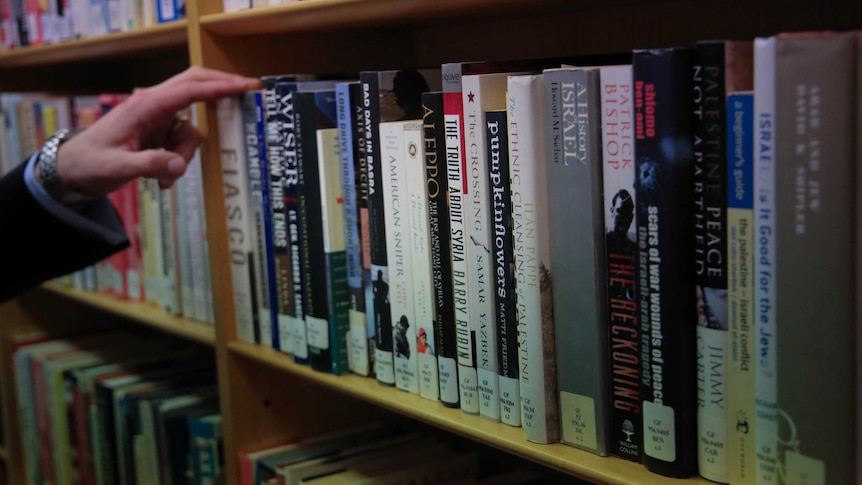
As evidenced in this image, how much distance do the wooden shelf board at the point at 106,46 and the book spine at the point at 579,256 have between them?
651 mm

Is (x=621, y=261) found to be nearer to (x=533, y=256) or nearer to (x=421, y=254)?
(x=533, y=256)

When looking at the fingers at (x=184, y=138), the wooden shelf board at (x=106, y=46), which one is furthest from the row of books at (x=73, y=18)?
the fingers at (x=184, y=138)

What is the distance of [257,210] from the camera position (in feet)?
3.72

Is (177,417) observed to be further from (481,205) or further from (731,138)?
(731,138)

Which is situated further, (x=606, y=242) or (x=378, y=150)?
(x=378, y=150)

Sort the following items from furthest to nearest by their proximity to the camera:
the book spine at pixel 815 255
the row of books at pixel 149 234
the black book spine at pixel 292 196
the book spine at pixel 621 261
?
the row of books at pixel 149 234 < the black book spine at pixel 292 196 < the book spine at pixel 621 261 < the book spine at pixel 815 255

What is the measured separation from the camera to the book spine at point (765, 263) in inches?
24.0

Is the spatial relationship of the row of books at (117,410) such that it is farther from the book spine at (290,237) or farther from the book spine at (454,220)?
the book spine at (454,220)

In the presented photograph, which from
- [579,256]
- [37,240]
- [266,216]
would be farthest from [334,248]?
Result: [37,240]

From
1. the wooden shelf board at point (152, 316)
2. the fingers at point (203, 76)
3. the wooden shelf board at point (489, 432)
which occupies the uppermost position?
the fingers at point (203, 76)

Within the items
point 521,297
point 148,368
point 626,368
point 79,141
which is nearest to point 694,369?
point 626,368

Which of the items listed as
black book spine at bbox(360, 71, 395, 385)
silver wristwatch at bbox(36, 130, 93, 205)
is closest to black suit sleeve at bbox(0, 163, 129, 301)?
silver wristwatch at bbox(36, 130, 93, 205)

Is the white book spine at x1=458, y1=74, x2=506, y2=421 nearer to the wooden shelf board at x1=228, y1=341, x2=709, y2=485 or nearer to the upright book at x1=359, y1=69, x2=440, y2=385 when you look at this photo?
the wooden shelf board at x1=228, y1=341, x2=709, y2=485

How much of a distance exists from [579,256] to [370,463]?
1.77 feet
